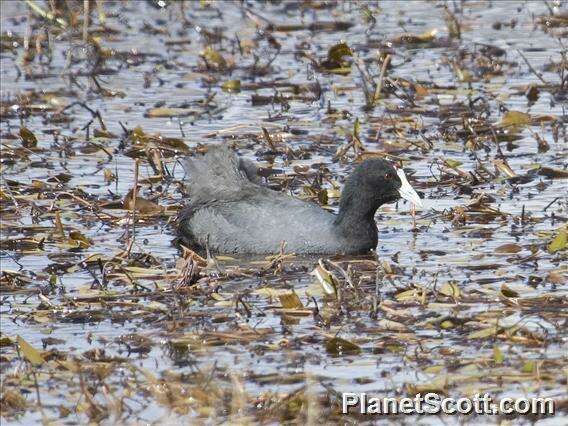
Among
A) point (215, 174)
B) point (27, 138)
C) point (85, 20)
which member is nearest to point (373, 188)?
point (215, 174)

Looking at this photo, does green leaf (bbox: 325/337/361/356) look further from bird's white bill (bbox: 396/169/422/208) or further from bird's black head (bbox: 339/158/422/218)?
bird's white bill (bbox: 396/169/422/208)

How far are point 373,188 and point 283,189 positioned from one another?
1338 millimetres

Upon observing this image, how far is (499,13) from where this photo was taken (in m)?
16.3

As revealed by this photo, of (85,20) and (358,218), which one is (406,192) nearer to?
(358,218)

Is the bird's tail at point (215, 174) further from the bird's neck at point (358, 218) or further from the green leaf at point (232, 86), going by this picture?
the green leaf at point (232, 86)

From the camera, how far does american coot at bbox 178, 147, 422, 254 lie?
928cm

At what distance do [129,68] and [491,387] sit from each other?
344 inches

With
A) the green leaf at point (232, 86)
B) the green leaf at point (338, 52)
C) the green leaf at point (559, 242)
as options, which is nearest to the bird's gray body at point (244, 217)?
the green leaf at point (559, 242)

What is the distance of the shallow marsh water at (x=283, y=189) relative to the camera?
6805 mm

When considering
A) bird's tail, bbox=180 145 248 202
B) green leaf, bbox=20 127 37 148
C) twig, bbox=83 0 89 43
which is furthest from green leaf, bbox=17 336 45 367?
twig, bbox=83 0 89 43

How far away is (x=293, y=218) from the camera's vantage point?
9.31 meters

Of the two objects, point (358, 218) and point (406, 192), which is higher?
point (406, 192)

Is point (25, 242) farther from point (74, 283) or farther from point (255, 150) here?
point (255, 150)

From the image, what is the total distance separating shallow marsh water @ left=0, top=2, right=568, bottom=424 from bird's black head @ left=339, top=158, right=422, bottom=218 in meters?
0.28
